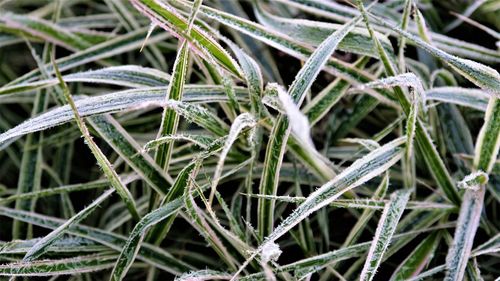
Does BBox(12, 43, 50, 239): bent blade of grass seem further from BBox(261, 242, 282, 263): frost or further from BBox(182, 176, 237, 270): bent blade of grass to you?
BBox(261, 242, 282, 263): frost

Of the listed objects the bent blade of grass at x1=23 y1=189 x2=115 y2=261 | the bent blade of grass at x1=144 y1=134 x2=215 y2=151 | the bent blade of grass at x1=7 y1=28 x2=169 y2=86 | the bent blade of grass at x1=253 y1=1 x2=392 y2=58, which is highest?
the bent blade of grass at x1=7 y1=28 x2=169 y2=86

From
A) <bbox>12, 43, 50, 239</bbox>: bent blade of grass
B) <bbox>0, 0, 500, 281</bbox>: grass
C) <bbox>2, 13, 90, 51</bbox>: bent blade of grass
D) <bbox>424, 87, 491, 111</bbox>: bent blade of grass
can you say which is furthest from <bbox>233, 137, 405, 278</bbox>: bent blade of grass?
<bbox>2, 13, 90, 51</bbox>: bent blade of grass

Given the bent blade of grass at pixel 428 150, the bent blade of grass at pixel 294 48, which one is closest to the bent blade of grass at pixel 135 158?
the bent blade of grass at pixel 294 48

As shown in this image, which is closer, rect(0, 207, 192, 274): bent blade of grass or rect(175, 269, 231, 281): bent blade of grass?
rect(175, 269, 231, 281): bent blade of grass

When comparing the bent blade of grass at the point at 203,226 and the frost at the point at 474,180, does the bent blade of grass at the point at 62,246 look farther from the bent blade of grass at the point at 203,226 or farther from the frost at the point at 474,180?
the frost at the point at 474,180

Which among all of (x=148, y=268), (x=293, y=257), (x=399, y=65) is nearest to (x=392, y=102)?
(x=399, y=65)

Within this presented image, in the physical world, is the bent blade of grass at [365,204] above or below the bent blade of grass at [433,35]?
below
